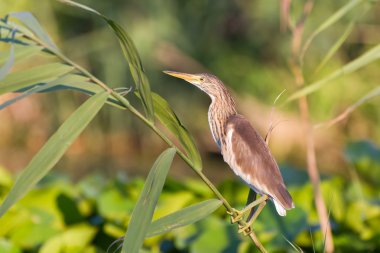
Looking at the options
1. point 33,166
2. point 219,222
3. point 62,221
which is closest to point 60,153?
point 33,166

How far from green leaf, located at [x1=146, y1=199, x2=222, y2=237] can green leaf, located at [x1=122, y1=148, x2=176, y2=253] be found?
6 cm

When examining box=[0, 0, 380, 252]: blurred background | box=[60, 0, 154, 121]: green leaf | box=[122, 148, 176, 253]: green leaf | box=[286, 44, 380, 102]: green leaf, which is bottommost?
box=[0, 0, 380, 252]: blurred background

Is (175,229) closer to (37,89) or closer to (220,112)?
(220,112)

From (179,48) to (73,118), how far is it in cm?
550

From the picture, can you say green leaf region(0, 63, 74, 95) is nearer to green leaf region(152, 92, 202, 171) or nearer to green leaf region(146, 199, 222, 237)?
green leaf region(152, 92, 202, 171)

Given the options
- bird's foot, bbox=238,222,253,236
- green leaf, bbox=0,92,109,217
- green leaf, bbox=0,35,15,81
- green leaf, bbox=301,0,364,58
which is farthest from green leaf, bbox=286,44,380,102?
green leaf, bbox=0,35,15,81

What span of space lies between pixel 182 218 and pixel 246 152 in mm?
229

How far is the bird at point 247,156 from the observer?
4.79ft

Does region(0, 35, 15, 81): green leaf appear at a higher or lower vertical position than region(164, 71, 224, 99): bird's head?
higher

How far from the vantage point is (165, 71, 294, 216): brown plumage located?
146cm

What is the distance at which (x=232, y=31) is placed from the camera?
7715 millimetres

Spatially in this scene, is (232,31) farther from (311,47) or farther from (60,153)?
(60,153)

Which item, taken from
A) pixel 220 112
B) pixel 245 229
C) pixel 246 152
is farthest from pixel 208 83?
pixel 245 229

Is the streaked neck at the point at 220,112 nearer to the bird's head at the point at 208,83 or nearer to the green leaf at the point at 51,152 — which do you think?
the bird's head at the point at 208,83
